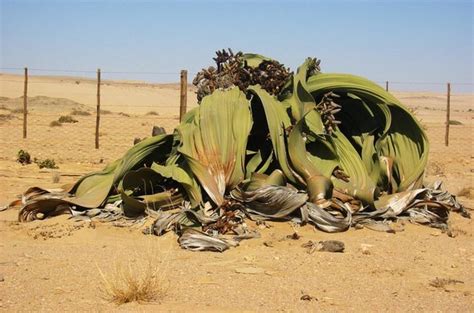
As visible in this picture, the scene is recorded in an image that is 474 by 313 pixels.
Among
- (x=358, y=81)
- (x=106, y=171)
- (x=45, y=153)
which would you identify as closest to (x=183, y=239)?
(x=106, y=171)

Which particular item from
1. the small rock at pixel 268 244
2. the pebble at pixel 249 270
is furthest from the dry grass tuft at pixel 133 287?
the small rock at pixel 268 244

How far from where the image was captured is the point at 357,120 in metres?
7.91

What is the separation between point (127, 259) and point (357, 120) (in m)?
3.44

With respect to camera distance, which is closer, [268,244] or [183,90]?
[268,244]


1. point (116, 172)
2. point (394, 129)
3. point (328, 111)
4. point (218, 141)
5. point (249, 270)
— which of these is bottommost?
point (249, 270)

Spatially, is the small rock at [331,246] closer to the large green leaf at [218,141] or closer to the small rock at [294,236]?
the small rock at [294,236]

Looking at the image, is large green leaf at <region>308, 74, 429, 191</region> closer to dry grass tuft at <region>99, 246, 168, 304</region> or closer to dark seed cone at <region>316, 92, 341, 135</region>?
dark seed cone at <region>316, 92, 341, 135</region>

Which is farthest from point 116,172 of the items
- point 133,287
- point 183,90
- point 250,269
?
point 183,90

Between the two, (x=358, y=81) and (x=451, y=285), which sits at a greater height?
(x=358, y=81)

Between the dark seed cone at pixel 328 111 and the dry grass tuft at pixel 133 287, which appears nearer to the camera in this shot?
the dry grass tuft at pixel 133 287

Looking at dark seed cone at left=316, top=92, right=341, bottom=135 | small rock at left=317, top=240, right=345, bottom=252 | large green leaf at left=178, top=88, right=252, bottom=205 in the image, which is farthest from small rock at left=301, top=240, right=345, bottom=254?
dark seed cone at left=316, top=92, right=341, bottom=135

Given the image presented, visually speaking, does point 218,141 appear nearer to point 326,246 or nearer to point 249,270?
point 326,246

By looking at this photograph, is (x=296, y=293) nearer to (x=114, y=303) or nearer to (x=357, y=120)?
(x=114, y=303)

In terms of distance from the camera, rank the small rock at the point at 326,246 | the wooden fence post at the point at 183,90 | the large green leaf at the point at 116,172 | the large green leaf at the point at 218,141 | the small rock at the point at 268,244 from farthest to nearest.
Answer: the wooden fence post at the point at 183,90 < the large green leaf at the point at 116,172 < the large green leaf at the point at 218,141 < the small rock at the point at 268,244 < the small rock at the point at 326,246
